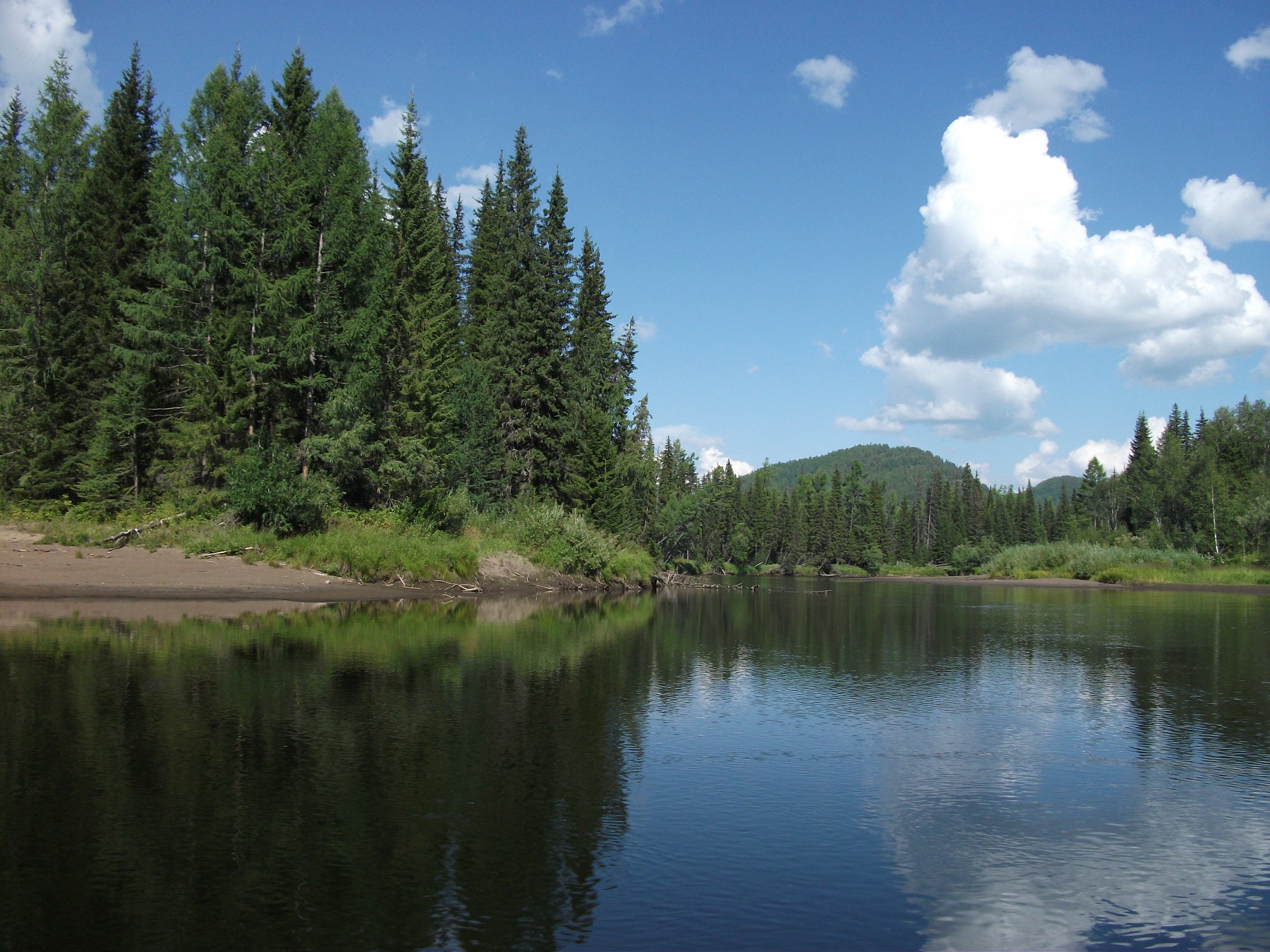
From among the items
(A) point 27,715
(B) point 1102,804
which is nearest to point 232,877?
(A) point 27,715

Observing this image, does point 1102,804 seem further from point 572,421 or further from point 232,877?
point 572,421

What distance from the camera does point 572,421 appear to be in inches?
2288

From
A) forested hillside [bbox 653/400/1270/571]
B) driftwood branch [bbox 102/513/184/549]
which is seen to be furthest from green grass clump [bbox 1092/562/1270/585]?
driftwood branch [bbox 102/513/184/549]

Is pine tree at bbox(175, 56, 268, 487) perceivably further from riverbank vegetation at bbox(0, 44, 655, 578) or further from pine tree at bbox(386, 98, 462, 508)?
pine tree at bbox(386, 98, 462, 508)

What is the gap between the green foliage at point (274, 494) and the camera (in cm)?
3644

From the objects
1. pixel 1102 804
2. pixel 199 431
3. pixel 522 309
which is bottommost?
pixel 1102 804

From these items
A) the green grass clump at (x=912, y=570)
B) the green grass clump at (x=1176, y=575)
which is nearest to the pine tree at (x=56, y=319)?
the green grass clump at (x=1176, y=575)

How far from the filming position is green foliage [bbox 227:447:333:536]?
120 feet

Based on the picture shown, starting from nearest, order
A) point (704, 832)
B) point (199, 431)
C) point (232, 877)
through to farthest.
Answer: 1. point (232, 877)
2. point (704, 832)
3. point (199, 431)

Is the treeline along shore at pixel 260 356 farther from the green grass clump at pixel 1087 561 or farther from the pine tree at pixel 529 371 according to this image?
the green grass clump at pixel 1087 561

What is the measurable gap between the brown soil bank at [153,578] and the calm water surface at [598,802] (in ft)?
27.7

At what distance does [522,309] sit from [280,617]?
1288 inches

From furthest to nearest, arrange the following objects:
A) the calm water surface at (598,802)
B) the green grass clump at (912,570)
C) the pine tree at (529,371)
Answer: the green grass clump at (912,570) < the pine tree at (529,371) < the calm water surface at (598,802)

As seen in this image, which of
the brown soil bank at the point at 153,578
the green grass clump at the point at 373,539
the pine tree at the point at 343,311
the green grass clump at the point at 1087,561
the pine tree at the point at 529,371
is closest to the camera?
the brown soil bank at the point at 153,578
